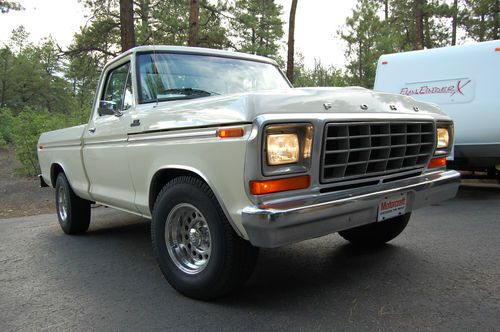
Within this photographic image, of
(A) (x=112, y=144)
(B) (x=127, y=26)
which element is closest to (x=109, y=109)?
(A) (x=112, y=144)

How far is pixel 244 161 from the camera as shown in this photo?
2.59 m

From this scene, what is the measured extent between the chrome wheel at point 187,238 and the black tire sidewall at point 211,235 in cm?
4

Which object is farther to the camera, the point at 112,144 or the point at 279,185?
the point at 112,144

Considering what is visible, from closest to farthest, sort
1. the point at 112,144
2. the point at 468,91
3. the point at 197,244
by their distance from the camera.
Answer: the point at 197,244 → the point at 112,144 → the point at 468,91

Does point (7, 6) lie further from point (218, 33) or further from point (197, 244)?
point (197, 244)

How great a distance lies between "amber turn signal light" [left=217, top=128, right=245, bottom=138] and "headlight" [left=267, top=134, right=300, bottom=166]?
0.18 meters

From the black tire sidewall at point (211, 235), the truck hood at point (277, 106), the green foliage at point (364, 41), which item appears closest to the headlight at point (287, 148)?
the truck hood at point (277, 106)

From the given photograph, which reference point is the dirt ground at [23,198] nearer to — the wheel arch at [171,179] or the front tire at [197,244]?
the wheel arch at [171,179]

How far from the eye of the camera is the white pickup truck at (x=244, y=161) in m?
2.62

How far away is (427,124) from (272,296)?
6.11 ft

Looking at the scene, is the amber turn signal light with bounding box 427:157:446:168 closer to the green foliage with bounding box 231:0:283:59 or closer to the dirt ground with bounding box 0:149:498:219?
the dirt ground with bounding box 0:149:498:219

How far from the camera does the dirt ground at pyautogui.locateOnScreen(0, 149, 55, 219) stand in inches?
338

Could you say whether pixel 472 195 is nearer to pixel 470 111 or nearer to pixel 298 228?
pixel 470 111

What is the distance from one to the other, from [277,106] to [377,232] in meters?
2.25
